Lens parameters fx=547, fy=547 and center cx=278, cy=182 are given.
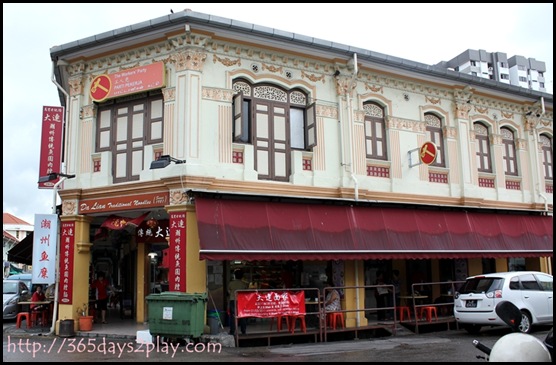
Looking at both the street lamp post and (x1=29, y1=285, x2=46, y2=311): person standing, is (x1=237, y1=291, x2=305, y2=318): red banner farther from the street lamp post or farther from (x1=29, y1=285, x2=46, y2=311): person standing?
(x1=29, y1=285, x2=46, y2=311): person standing

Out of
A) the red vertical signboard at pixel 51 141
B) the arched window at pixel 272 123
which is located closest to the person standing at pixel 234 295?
the arched window at pixel 272 123

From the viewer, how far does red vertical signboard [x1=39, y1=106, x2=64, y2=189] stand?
1619cm

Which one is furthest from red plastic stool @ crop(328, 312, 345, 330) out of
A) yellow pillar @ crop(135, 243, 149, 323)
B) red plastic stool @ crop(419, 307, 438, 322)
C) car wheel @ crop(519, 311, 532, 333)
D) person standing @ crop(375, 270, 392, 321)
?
yellow pillar @ crop(135, 243, 149, 323)

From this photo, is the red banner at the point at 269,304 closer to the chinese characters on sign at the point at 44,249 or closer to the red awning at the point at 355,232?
the red awning at the point at 355,232

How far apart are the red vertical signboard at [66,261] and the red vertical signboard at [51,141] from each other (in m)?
1.77

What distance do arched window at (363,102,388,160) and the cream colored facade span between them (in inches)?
8.6

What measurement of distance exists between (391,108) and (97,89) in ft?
30.3

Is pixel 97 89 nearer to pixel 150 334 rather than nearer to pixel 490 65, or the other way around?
pixel 150 334

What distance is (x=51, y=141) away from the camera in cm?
1633

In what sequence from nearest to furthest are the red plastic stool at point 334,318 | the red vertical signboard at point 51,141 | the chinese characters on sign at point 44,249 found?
the red plastic stool at point 334,318 < the chinese characters on sign at point 44,249 < the red vertical signboard at point 51,141

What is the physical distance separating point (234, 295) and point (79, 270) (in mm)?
4627

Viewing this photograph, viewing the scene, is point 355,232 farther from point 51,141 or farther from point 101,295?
point 51,141

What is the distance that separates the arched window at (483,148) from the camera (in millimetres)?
19672

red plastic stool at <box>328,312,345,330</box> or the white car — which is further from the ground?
the white car
